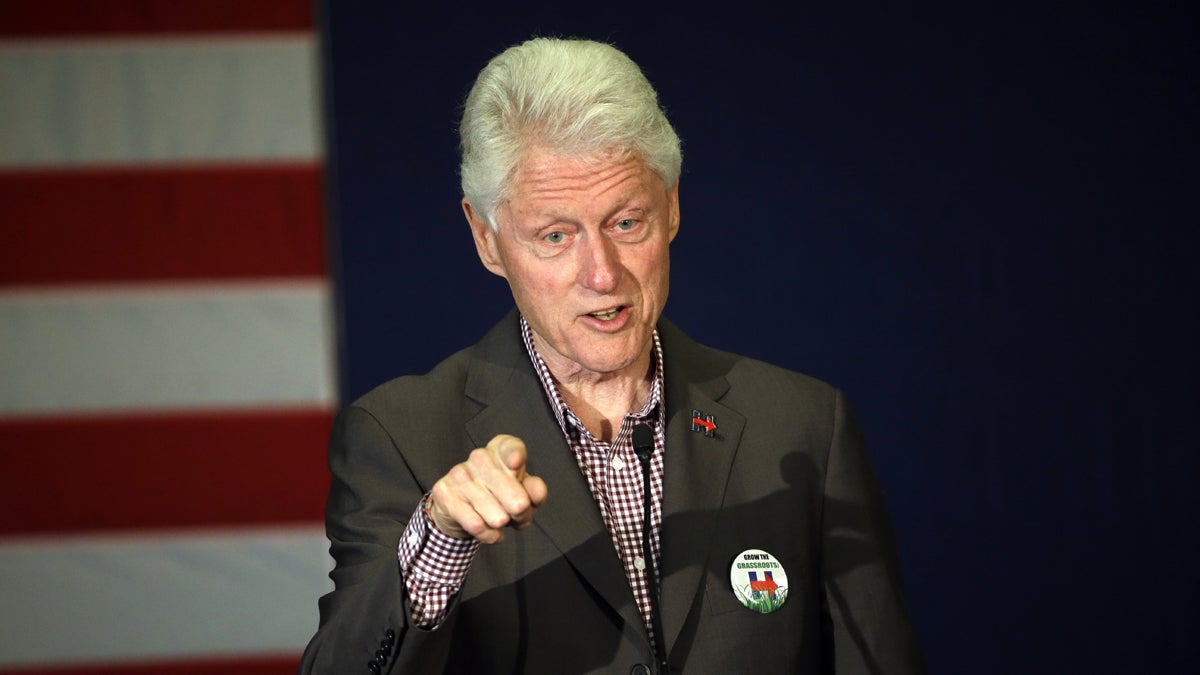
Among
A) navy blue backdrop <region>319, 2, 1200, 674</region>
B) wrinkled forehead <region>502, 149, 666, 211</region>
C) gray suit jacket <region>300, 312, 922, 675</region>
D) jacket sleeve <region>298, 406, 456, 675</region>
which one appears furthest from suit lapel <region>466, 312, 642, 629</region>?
navy blue backdrop <region>319, 2, 1200, 674</region>

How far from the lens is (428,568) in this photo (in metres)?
1.25

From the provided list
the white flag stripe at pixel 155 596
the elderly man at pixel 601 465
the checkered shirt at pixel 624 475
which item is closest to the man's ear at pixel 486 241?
the elderly man at pixel 601 465

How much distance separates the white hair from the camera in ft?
4.71

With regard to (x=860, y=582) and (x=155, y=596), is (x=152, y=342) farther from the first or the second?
(x=860, y=582)

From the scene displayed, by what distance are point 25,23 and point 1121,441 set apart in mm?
2477

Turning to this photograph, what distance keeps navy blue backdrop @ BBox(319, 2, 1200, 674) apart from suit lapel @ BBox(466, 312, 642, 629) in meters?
1.20

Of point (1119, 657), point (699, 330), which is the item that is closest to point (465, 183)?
point (699, 330)

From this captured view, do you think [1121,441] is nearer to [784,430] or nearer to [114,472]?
[784,430]

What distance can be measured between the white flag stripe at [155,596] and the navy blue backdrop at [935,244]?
46 centimetres

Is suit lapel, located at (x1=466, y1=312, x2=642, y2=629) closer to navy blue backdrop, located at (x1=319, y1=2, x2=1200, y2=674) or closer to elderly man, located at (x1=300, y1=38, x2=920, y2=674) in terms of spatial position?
elderly man, located at (x1=300, y1=38, x2=920, y2=674)

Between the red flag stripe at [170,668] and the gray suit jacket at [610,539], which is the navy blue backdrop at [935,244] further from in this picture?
the gray suit jacket at [610,539]

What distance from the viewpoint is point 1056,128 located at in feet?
9.40

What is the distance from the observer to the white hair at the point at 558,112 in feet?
4.71

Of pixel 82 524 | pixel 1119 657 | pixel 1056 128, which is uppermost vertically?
pixel 1056 128
